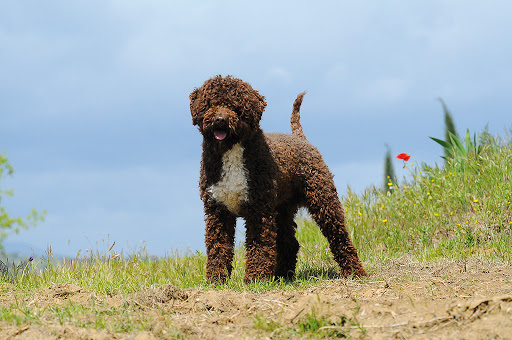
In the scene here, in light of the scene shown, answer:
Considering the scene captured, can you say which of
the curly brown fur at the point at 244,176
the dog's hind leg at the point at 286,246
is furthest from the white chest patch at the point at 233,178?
the dog's hind leg at the point at 286,246

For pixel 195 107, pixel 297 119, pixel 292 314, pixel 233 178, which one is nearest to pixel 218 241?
pixel 233 178

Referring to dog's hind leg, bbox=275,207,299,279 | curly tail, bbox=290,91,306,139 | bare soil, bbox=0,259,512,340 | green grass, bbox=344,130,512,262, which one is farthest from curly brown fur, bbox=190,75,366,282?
green grass, bbox=344,130,512,262

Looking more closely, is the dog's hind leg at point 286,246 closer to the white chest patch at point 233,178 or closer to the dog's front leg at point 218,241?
the dog's front leg at point 218,241

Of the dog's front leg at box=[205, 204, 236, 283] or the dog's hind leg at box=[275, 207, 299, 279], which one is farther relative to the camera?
the dog's hind leg at box=[275, 207, 299, 279]

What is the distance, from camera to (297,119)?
7.35 m

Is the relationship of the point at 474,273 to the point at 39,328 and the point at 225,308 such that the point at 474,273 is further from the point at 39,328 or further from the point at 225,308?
the point at 39,328

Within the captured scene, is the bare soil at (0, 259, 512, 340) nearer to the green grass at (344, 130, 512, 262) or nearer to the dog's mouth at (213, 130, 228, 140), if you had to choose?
the dog's mouth at (213, 130, 228, 140)

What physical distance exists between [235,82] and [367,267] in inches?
137

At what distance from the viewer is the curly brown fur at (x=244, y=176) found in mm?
5434

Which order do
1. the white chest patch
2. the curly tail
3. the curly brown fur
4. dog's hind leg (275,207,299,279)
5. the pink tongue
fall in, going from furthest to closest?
1. the curly tail
2. dog's hind leg (275,207,299,279)
3. the white chest patch
4. the curly brown fur
5. the pink tongue

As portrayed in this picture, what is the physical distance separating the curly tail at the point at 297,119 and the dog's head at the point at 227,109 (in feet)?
5.70

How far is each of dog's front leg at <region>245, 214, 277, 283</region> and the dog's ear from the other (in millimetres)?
1195

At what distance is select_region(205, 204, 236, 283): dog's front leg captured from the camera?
230 inches

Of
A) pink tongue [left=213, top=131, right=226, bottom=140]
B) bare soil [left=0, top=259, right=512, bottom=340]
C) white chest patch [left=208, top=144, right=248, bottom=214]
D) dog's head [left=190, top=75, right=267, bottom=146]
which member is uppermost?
dog's head [left=190, top=75, right=267, bottom=146]
